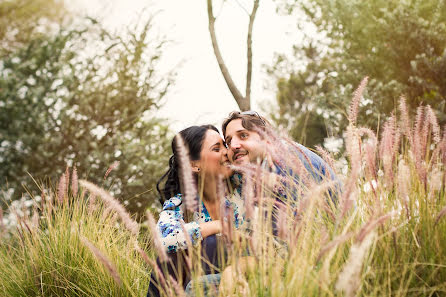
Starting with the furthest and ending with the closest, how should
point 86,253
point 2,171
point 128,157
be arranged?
point 128,157 < point 2,171 < point 86,253

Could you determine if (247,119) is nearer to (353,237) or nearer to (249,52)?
(353,237)

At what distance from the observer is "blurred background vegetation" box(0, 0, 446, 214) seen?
6.91 meters

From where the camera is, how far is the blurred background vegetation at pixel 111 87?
691 cm

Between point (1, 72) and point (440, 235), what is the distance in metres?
6.79

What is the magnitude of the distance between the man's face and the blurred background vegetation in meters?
2.60

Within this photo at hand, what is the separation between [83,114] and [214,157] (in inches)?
197

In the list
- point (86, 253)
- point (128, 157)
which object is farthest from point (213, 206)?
point (128, 157)

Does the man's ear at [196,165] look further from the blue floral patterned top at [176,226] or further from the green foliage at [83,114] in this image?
the green foliage at [83,114]

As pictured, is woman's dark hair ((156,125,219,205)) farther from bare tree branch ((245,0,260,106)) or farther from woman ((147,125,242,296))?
bare tree branch ((245,0,260,106))

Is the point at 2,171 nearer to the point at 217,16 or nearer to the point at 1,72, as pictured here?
the point at 1,72

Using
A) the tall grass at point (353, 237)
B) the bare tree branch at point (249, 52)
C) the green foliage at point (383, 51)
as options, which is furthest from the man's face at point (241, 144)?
the green foliage at point (383, 51)

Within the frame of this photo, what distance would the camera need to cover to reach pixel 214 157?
313 centimetres

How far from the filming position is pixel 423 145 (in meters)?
1.91

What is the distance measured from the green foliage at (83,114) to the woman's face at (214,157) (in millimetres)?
3727
